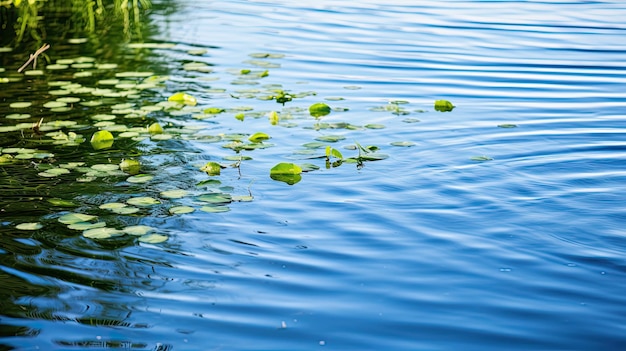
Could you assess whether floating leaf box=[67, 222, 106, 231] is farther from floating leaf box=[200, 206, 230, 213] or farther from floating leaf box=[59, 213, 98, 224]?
floating leaf box=[200, 206, 230, 213]

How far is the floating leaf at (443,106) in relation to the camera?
4.74m

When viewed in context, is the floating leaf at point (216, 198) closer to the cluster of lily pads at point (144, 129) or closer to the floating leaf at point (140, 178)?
the cluster of lily pads at point (144, 129)

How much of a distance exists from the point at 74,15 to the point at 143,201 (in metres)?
5.07

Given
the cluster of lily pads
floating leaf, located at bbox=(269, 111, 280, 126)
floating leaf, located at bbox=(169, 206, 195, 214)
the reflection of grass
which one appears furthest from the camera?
the reflection of grass

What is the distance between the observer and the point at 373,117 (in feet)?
15.1

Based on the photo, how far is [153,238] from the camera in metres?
3.04

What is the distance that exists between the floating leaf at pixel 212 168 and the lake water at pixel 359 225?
48 mm

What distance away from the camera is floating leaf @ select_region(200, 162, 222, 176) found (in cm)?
372

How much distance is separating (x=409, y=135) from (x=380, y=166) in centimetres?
53

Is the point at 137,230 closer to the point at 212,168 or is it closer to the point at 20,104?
the point at 212,168

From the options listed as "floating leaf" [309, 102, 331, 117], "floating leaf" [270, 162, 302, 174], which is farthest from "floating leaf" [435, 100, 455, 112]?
"floating leaf" [270, 162, 302, 174]

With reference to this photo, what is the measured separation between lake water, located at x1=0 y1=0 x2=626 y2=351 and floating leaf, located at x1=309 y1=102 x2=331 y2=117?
0.06 meters

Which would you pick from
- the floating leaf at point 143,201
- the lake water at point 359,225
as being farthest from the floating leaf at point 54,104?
the floating leaf at point 143,201

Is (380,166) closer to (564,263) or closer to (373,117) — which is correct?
(373,117)
